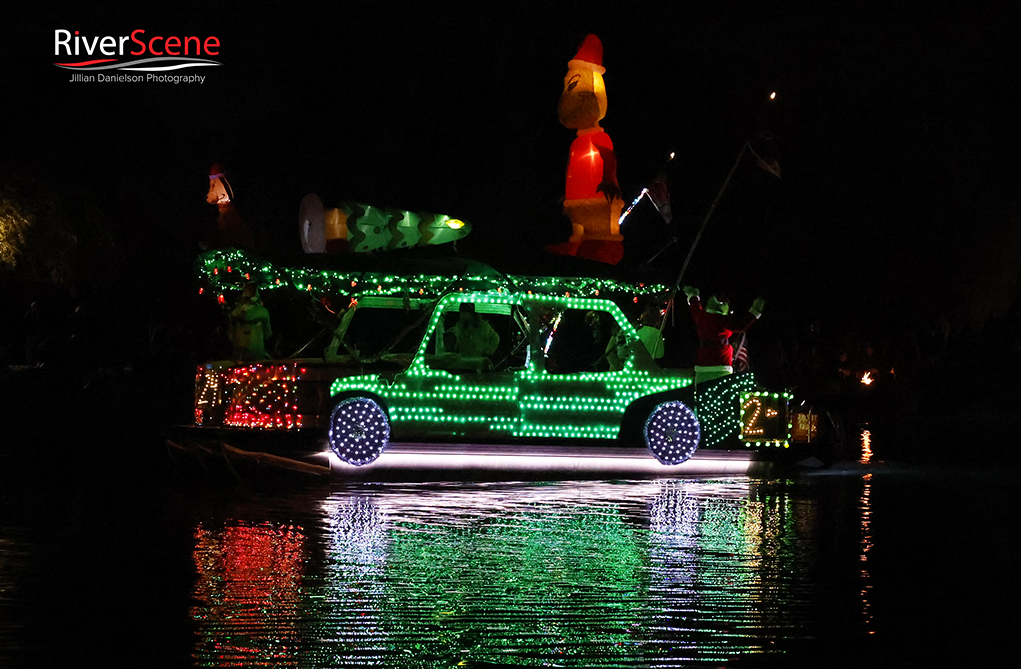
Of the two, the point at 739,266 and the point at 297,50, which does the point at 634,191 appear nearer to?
the point at 739,266

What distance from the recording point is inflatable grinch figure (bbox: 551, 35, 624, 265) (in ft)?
55.1

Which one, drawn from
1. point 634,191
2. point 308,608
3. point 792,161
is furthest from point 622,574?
point 634,191

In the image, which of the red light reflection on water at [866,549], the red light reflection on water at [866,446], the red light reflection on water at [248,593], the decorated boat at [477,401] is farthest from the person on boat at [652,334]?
the red light reflection on water at [248,593]

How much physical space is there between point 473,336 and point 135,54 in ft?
53.5

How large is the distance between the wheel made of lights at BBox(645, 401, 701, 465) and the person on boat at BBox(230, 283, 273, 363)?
4192mm

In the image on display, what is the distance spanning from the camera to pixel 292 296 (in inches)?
672

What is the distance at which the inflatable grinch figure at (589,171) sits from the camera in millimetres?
16797

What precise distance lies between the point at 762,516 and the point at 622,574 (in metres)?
3.45

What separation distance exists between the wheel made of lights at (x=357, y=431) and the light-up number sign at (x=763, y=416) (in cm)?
375

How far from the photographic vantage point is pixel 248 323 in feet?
50.6

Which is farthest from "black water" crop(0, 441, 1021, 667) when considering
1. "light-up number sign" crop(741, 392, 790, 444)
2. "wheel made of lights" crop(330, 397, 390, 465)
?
"light-up number sign" crop(741, 392, 790, 444)

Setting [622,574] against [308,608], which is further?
[622,574]

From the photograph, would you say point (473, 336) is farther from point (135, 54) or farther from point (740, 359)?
point (135, 54)

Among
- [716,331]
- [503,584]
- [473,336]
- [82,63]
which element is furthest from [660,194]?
[82,63]
